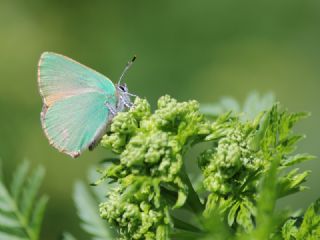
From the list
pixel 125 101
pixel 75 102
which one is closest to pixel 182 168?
pixel 125 101

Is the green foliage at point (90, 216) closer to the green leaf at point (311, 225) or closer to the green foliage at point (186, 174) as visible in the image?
the green foliage at point (186, 174)

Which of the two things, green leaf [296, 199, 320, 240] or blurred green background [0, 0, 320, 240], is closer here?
green leaf [296, 199, 320, 240]

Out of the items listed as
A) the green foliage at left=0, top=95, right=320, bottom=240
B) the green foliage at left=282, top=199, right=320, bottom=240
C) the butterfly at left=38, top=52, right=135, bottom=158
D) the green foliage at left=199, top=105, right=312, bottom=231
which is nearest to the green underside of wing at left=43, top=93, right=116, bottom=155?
the butterfly at left=38, top=52, right=135, bottom=158

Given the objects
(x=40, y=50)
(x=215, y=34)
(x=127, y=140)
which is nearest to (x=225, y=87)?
(x=215, y=34)

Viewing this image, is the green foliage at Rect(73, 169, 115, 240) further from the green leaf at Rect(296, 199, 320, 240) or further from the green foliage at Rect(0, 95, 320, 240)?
the green leaf at Rect(296, 199, 320, 240)

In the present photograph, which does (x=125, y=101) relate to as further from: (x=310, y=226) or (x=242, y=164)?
(x=310, y=226)

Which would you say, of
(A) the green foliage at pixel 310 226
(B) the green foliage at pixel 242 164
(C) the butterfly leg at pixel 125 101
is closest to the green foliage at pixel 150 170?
(B) the green foliage at pixel 242 164
